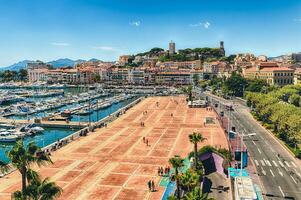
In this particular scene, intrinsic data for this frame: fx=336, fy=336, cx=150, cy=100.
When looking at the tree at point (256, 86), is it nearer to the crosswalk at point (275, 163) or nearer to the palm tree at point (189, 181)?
the crosswalk at point (275, 163)

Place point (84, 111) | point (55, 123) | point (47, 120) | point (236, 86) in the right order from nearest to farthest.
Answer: point (55, 123) → point (47, 120) → point (84, 111) → point (236, 86)

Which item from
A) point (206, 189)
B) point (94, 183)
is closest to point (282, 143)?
point (206, 189)

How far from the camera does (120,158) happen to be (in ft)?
183

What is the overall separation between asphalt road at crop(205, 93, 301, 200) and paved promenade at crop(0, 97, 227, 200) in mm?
6898

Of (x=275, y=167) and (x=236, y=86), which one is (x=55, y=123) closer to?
(x=275, y=167)

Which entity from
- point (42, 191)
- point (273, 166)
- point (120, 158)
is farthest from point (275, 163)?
point (42, 191)

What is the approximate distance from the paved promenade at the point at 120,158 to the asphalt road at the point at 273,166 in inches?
272

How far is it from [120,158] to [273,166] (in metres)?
24.2

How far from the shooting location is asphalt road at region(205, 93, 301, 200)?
137ft

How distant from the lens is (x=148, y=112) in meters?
109

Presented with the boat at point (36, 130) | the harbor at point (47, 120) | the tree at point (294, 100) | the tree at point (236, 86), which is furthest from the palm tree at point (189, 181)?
the tree at point (236, 86)

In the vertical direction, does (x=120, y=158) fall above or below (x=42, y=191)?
below

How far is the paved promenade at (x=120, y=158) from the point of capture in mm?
42406

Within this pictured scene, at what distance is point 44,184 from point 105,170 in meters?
27.0
